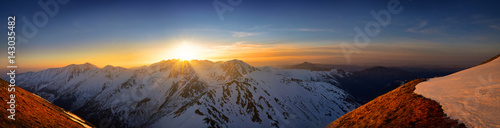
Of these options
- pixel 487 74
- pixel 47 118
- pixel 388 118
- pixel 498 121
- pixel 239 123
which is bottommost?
pixel 239 123

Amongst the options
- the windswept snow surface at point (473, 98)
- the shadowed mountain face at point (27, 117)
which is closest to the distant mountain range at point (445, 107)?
the windswept snow surface at point (473, 98)

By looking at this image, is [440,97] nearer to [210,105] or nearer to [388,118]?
[388,118]

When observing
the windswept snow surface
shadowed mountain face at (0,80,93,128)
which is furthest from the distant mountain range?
shadowed mountain face at (0,80,93,128)

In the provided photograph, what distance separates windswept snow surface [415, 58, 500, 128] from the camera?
1217 centimetres

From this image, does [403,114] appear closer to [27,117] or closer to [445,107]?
[445,107]

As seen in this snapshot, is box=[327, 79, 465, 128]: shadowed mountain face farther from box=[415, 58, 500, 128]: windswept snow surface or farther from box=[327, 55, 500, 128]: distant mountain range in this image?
box=[415, 58, 500, 128]: windswept snow surface

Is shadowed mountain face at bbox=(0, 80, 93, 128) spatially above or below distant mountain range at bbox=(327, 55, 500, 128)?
below

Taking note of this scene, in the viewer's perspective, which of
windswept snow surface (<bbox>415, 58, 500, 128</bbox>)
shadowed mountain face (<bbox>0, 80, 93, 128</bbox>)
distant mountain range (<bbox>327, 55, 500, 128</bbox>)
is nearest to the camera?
windswept snow surface (<bbox>415, 58, 500, 128</bbox>)

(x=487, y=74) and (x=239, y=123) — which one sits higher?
(x=487, y=74)

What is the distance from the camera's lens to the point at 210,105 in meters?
196

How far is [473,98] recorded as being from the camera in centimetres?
1480

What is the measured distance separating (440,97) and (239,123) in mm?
188572

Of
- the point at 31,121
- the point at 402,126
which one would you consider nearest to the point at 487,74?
the point at 402,126

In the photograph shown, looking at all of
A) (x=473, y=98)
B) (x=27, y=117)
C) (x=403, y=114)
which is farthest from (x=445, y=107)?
(x=27, y=117)
